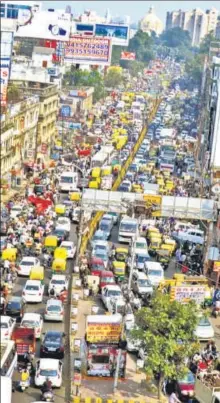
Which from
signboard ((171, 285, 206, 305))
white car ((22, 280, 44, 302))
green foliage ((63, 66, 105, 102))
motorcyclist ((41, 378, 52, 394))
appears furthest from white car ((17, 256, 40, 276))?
green foliage ((63, 66, 105, 102))

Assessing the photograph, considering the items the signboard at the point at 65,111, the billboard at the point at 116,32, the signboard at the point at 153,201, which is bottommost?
the signboard at the point at 65,111

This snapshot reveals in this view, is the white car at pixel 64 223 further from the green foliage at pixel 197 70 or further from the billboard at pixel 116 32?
the green foliage at pixel 197 70

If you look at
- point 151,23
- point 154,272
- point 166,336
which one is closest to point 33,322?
point 166,336

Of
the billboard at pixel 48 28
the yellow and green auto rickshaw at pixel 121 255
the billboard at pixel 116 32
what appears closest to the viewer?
the yellow and green auto rickshaw at pixel 121 255

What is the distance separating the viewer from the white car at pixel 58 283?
24.8 metres

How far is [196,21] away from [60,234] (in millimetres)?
140483

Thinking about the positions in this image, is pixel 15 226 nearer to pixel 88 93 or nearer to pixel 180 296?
pixel 180 296

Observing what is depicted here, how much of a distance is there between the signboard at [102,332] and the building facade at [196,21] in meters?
140

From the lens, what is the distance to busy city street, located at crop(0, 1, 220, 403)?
60.9 feet

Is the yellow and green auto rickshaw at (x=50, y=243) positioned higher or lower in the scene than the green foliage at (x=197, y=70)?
lower

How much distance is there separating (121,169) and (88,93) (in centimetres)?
2088

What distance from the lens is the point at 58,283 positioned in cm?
2503

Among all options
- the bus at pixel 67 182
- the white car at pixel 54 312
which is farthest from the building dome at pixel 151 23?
the white car at pixel 54 312

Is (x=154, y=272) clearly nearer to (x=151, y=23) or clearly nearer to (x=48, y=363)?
(x=48, y=363)
